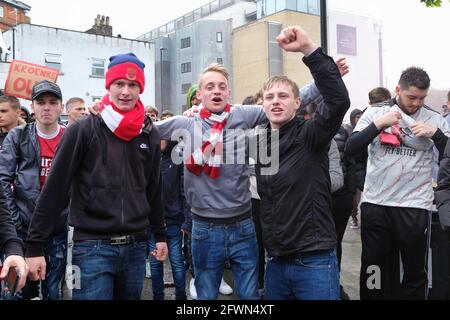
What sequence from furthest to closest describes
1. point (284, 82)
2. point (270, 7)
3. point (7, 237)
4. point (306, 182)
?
point (270, 7) → point (284, 82) → point (306, 182) → point (7, 237)

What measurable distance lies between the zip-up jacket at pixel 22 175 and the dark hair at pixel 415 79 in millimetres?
3025

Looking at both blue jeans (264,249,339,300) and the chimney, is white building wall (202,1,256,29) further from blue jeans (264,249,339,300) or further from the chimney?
blue jeans (264,249,339,300)

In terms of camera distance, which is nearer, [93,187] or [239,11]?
[93,187]

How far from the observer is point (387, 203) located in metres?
3.56

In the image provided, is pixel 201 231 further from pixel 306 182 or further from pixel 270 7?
pixel 270 7

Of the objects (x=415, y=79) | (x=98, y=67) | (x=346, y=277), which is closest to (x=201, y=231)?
(x=415, y=79)

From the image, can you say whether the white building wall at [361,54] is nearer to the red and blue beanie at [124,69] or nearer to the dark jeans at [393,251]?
the dark jeans at [393,251]

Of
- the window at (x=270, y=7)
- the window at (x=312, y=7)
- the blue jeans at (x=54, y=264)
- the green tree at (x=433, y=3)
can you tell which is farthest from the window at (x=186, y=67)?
the blue jeans at (x=54, y=264)

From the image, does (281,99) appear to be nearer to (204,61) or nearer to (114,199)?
(114,199)

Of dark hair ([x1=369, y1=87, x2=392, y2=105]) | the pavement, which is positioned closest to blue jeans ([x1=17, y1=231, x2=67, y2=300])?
the pavement

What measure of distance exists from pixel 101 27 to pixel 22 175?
30.6 metres

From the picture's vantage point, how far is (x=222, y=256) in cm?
297

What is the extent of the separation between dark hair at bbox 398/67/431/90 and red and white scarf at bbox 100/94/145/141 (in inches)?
89.6

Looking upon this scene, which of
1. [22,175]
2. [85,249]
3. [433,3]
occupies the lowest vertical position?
[85,249]
